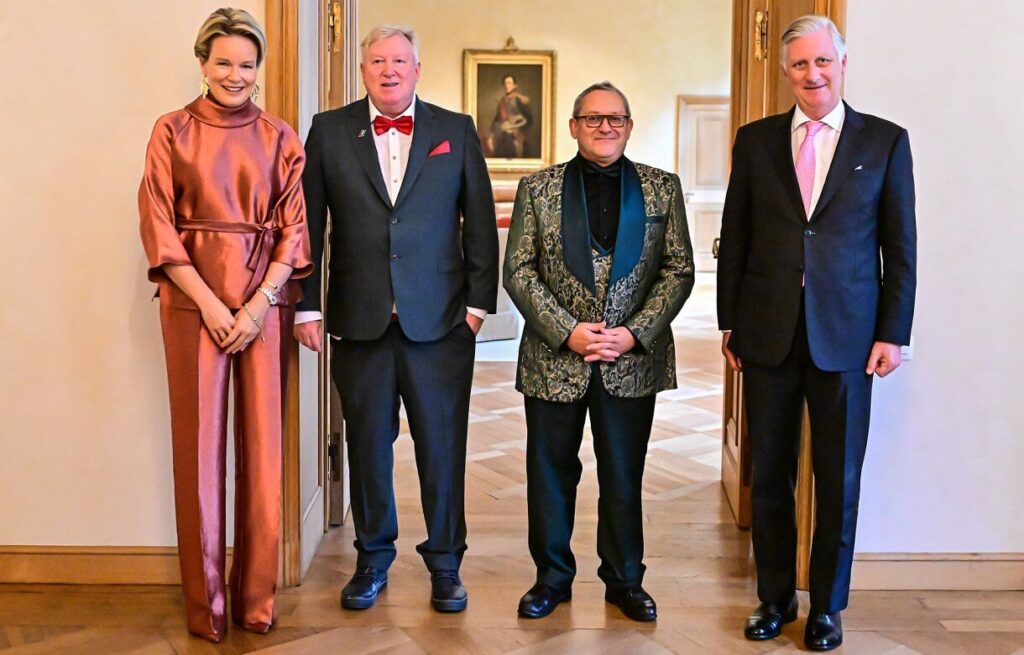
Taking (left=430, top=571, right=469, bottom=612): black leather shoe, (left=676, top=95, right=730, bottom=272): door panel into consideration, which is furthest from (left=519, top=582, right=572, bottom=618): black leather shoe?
(left=676, top=95, right=730, bottom=272): door panel

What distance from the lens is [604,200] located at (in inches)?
120

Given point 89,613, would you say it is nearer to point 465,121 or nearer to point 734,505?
point 465,121

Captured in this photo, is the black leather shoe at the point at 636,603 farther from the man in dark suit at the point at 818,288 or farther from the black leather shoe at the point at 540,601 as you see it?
the man in dark suit at the point at 818,288

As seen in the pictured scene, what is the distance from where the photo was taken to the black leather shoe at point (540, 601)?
125 inches

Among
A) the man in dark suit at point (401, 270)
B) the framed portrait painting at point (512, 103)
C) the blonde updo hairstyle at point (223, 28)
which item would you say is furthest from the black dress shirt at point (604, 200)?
the framed portrait painting at point (512, 103)

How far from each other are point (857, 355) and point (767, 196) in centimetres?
47

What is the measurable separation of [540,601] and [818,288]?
1182 millimetres

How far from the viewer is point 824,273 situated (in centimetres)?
283

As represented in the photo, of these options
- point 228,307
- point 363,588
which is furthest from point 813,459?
point 228,307

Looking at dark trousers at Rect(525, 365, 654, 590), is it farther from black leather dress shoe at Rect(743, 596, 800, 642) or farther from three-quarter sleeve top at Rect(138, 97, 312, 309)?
three-quarter sleeve top at Rect(138, 97, 312, 309)

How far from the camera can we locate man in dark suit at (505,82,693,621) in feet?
9.75

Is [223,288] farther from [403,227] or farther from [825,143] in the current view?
[825,143]

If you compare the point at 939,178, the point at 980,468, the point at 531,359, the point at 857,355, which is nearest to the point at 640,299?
the point at 531,359

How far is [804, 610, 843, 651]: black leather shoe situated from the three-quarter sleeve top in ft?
5.48
